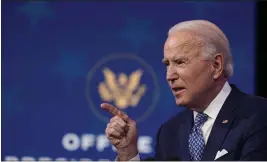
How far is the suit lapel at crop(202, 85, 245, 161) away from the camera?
223cm

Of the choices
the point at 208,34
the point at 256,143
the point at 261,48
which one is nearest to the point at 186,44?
the point at 208,34

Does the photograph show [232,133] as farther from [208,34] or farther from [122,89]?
[122,89]

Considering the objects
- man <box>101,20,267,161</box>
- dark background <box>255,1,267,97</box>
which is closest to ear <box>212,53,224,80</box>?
man <box>101,20,267,161</box>

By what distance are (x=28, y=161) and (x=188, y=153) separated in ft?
7.35

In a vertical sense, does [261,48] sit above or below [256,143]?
above

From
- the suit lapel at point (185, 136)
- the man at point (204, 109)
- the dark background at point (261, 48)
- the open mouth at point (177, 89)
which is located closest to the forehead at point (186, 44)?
the man at point (204, 109)

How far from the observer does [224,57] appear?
2.35 meters

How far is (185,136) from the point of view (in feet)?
7.73

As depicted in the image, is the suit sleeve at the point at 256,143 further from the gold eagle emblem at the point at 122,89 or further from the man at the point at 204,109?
the gold eagle emblem at the point at 122,89

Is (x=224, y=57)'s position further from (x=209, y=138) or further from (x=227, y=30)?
(x=227, y=30)

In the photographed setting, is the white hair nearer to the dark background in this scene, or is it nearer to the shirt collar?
the shirt collar

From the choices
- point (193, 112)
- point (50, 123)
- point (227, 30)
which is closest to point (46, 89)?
point (50, 123)

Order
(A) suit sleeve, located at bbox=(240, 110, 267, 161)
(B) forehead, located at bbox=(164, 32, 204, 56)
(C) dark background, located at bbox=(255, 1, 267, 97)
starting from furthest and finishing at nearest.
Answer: (C) dark background, located at bbox=(255, 1, 267, 97) → (B) forehead, located at bbox=(164, 32, 204, 56) → (A) suit sleeve, located at bbox=(240, 110, 267, 161)

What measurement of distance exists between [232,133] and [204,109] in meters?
0.14
